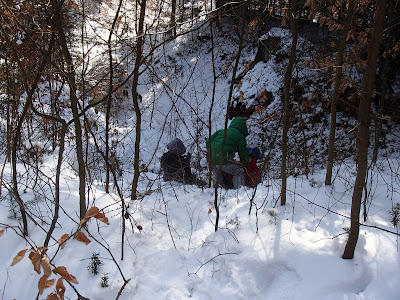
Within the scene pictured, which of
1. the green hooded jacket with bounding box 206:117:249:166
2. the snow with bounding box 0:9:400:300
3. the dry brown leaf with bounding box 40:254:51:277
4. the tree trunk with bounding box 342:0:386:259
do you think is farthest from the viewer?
the green hooded jacket with bounding box 206:117:249:166

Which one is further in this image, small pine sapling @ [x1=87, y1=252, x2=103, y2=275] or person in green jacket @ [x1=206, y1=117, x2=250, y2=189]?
person in green jacket @ [x1=206, y1=117, x2=250, y2=189]

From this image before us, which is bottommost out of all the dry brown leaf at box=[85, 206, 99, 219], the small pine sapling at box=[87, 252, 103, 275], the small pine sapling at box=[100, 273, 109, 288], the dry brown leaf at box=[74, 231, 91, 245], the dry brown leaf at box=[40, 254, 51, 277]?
the small pine sapling at box=[100, 273, 109, 288]

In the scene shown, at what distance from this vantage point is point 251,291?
82.3 inches

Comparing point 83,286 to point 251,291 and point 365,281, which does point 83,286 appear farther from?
point 365,281

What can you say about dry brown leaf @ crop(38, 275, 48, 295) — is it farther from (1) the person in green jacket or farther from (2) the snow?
(1) the person in green jacket

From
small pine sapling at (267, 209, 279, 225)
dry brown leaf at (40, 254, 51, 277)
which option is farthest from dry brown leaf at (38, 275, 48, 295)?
small pine sapling at (267, 209, 279, 225)

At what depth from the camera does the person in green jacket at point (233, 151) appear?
4586mm

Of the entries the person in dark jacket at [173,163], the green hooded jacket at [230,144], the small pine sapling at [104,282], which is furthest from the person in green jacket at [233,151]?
the small pine sapling at [104,282]

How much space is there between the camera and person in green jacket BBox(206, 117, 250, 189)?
4586mm

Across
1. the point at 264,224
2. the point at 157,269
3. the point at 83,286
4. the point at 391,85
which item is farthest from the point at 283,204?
the point at 391,85

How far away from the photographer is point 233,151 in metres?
4.63

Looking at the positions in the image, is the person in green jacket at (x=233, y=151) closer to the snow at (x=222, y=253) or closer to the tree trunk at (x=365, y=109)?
the snow at (x=222, y=253)

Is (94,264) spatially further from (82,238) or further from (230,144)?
(230,144)

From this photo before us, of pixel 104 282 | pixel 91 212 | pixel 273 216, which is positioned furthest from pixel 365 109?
pixel 104 282
